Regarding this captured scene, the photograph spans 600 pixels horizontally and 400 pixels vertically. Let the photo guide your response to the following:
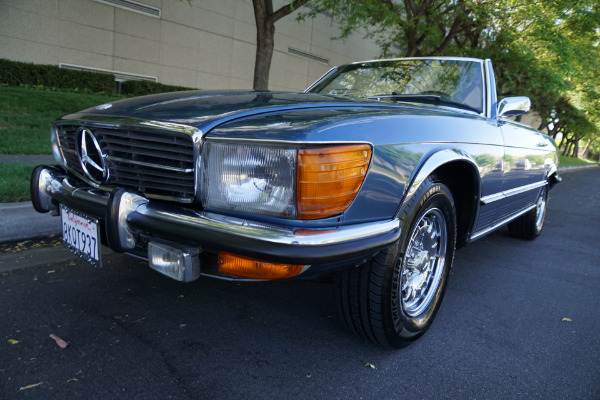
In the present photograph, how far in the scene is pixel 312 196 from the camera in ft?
5.08

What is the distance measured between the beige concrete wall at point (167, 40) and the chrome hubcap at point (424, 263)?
39.6ft

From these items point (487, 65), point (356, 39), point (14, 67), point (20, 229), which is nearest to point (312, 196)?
point (487, 65)

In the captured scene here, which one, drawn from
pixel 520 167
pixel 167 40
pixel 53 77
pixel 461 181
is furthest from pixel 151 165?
pixel 167 40

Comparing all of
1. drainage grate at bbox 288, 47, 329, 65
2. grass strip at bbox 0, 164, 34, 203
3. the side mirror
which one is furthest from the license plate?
drainage grate at bbox 288, 47, 329, 65

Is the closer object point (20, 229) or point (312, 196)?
point (312, 196)

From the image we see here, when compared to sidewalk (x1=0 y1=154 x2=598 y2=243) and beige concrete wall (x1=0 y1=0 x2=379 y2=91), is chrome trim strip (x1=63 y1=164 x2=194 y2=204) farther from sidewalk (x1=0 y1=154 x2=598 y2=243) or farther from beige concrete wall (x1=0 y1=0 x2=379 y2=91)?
beige concrete wall (x1=0 y1=0 x2=379 y2=91)

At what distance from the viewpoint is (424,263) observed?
7.88 ft

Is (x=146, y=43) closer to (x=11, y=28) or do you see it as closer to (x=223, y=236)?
(x=11, y=28)

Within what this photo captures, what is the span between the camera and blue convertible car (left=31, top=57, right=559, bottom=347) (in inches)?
61.3

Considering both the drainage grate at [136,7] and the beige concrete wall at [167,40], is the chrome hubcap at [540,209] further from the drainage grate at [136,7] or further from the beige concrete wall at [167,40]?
the drainage grate at [136,7]

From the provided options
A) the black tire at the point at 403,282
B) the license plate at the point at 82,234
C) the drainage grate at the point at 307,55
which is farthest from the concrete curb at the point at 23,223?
the drainage grate at the point at 307,55

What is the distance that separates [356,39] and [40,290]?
20.6 metres

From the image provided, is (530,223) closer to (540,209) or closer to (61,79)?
(540,209)

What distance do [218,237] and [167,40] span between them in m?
14.0
